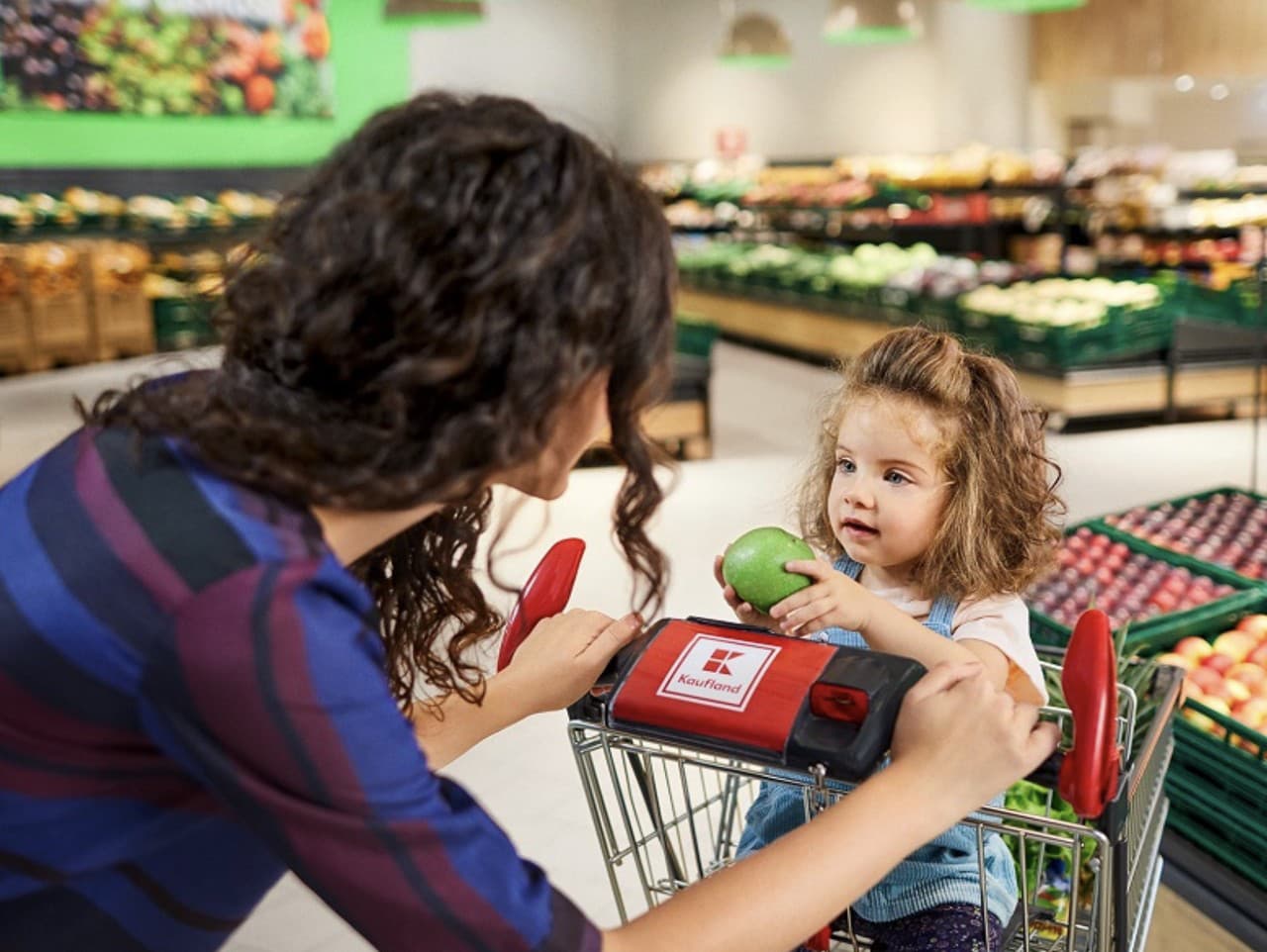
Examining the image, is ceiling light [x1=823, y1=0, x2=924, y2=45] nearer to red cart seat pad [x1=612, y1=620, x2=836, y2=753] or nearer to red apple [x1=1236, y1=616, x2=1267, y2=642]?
red apple [x1=1236, y1=616, x2=1267, y2=642]

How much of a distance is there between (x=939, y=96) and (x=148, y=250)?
10.1m

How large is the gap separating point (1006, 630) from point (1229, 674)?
4.36 feet

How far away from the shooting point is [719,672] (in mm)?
1197

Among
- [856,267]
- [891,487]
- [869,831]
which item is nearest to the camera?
[869,831]

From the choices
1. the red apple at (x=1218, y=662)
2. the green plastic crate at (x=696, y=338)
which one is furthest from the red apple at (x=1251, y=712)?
Result: the green plastic crate at (x=696, y=338)

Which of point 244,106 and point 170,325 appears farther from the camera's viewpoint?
point 244,106

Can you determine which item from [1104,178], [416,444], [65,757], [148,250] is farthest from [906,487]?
[148,250]

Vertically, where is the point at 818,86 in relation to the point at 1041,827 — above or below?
above

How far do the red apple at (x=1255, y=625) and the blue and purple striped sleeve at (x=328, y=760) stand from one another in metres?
2.45

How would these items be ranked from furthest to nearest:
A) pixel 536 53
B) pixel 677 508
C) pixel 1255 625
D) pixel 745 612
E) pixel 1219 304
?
1. pixel 536 53
2. pixel 1219 304
3. pixel 677 508
4. pixel 1255 625
5. pixel 745 612

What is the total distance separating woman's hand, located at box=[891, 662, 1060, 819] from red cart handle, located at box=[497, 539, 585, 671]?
1.50 ft

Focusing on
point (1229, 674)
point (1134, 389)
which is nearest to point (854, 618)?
point (1229, 674)

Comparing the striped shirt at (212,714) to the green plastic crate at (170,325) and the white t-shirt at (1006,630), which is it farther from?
the green plastic crate at (170,325)

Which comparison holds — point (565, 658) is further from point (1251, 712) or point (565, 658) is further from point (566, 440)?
point (1251, 712)
